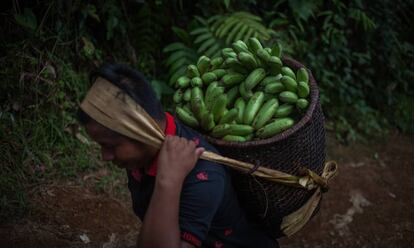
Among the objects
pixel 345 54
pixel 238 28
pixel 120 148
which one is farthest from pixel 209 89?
pixel 345 54

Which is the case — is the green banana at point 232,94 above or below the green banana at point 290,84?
below

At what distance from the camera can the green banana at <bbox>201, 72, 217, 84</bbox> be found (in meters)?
2.21

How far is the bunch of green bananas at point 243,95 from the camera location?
6.71 feet

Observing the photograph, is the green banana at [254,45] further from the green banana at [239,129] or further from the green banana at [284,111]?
the green banana at [239,129]

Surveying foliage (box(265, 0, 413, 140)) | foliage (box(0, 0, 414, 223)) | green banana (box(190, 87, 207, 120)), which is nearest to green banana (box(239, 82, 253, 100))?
green banana (box(190, 87, 207, 120))

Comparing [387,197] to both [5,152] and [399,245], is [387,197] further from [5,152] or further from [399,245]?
[5,152]

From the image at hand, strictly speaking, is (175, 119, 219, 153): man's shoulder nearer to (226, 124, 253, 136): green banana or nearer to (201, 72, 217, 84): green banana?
(226, 124, 253, 136): green banana

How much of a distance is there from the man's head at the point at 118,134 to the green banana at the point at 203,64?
608 millimetres

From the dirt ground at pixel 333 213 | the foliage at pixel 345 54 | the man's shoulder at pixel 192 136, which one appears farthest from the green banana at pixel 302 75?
the foliage at pixel 345 54

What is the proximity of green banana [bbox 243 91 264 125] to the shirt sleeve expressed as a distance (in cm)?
49

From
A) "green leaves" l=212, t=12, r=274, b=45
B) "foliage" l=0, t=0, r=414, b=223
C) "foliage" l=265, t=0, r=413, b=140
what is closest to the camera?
"foliage" l=0, t=0, r=414, b=223

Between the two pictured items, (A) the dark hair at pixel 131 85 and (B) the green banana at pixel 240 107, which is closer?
(A) the dark hair at pixel 131 85

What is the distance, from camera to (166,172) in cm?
162

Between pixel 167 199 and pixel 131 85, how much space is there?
0.41 m
